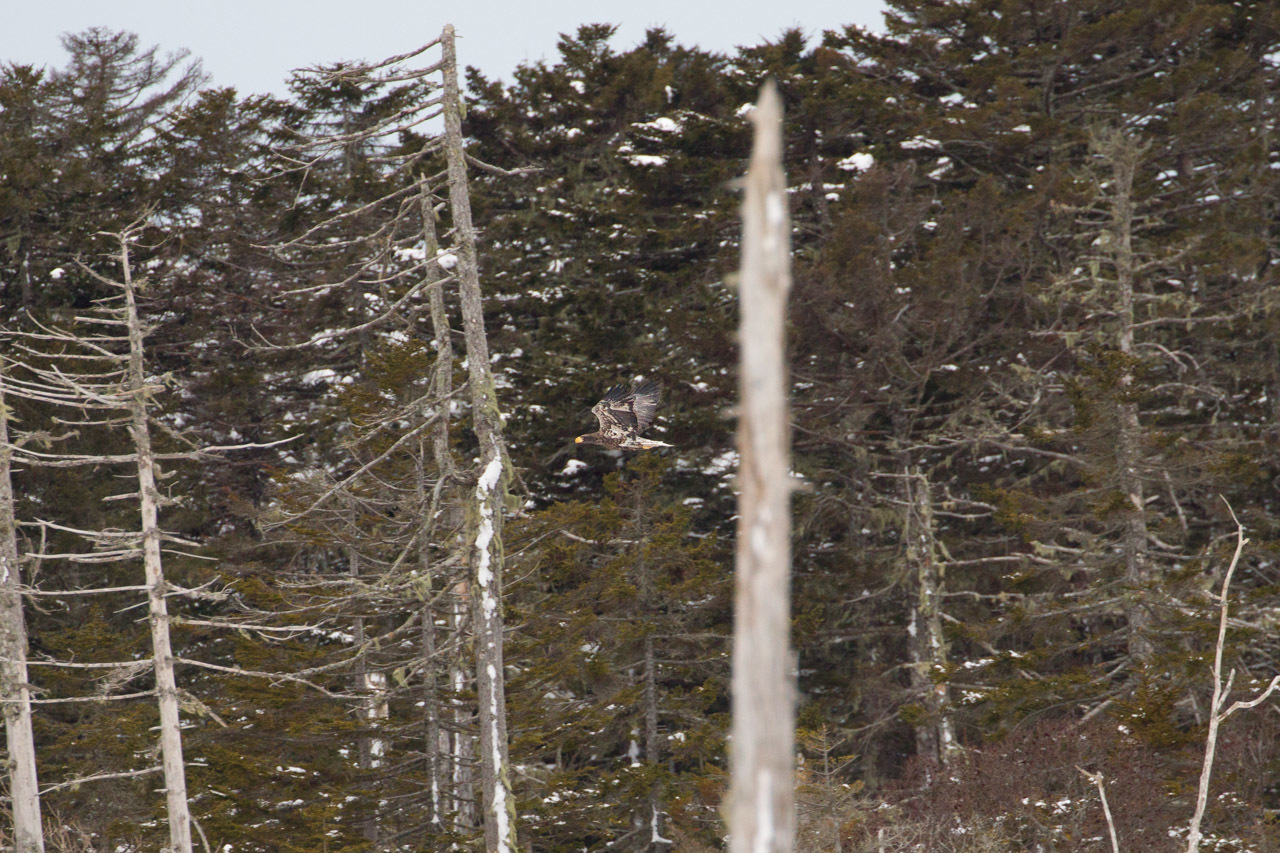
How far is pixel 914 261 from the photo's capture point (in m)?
21.2

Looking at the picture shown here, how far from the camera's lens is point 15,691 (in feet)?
50.2

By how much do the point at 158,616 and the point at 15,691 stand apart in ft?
9.76

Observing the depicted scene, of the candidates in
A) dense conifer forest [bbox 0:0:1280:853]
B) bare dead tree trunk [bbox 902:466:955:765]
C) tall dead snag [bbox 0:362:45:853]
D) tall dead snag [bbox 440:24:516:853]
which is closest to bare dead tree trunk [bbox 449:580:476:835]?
dense conifer forest [bbox 0:0:1280:853]

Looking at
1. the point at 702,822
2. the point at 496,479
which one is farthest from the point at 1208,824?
the point at 496,479

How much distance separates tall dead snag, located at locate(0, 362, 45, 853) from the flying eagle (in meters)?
7.80

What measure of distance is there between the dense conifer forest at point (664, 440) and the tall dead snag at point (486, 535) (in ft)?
0.17

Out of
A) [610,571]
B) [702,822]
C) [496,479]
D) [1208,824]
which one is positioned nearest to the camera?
[496,479]

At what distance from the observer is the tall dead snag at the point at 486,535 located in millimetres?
10562

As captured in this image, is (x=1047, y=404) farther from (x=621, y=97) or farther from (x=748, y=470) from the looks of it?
(x=748, y=470)

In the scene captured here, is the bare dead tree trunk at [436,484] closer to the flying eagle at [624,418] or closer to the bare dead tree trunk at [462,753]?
the bare dead tree trunk at [462,753]

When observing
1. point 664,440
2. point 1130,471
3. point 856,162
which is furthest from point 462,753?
point 856,162

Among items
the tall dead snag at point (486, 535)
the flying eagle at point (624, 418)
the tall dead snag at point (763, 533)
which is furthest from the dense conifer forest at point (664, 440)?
the tall dead snag at point (763, 533)

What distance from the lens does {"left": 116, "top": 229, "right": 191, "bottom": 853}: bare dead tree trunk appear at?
1362cm

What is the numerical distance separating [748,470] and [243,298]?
26228 millimetres
